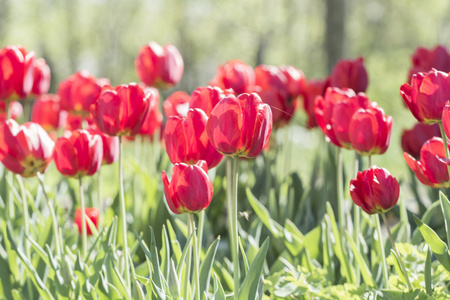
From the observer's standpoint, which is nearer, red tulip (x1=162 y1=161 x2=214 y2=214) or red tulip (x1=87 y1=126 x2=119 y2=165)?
red tulip (x1=162 y1=161 x2=214 y2=214)

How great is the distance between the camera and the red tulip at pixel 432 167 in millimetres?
1394

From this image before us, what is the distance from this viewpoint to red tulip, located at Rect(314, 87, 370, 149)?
1.66 m

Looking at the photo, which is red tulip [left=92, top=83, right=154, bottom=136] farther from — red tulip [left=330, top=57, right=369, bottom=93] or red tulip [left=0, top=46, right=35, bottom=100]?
red tulip [left=330, top=57, right=369, bottom=93]

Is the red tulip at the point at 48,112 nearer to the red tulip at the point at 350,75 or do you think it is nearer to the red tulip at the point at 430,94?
the red tulip at the point at 350,75

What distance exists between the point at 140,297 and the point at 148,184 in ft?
4.38

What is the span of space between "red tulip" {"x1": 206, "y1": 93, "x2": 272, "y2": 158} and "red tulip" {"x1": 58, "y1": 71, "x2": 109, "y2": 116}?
1458mm

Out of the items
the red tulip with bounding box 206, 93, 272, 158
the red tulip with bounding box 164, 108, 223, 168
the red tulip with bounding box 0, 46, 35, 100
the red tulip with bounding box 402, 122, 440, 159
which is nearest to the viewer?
the red tulip with bounding box 206, 93, 272, 158

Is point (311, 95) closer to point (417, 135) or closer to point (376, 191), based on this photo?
point (417, 135)

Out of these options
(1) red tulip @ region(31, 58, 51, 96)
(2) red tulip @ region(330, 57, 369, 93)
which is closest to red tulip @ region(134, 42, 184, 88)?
(1) red tulip @ region(31, 58, 51, 96)

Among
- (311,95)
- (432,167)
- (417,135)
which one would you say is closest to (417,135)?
(417,135)

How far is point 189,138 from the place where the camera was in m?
1.35

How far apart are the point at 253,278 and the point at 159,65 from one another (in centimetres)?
153

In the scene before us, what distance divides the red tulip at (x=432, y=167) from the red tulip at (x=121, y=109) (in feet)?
2.27

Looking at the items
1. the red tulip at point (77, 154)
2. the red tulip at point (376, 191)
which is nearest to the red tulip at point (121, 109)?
the red tulip at point (77, 154)
